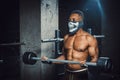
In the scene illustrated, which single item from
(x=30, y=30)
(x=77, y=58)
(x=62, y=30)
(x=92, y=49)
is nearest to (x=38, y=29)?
(x=30, y=30)

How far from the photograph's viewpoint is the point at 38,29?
5.66 metres

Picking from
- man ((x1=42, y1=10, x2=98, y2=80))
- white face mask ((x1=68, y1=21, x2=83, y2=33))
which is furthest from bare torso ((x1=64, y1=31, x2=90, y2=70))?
white face mask ((x1=68, y1=21, x2=83, y2=33))

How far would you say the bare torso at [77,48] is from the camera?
4770mm

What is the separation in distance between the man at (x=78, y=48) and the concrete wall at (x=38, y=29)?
0.98 meters

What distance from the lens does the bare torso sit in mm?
4770

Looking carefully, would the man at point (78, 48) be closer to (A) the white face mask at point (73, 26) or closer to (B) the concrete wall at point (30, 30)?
(A) the white face mask at point (73, 26)

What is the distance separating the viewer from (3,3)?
827 cm

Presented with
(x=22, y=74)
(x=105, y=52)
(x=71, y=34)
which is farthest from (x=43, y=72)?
(x=105, y=52)

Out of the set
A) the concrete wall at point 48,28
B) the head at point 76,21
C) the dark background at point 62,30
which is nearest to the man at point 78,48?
the head at point 76,21

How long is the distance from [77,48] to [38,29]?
4.13ft

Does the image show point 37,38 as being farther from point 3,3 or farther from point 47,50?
point 3,3

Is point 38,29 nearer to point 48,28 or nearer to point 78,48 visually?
point 48,28

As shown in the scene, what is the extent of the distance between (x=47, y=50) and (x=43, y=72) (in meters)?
0.53

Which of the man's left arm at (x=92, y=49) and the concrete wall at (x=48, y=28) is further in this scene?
the concrete wall at (x=48, y=28)
